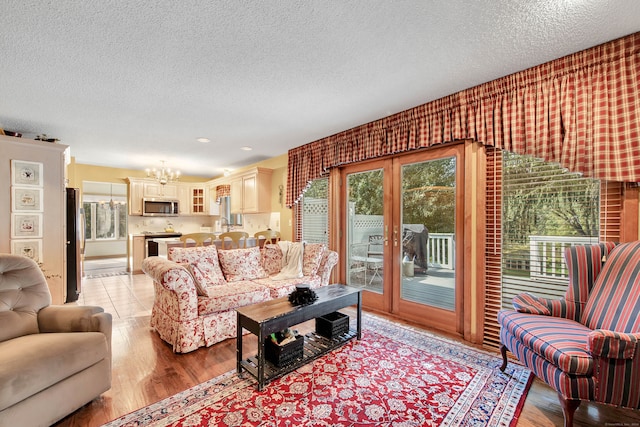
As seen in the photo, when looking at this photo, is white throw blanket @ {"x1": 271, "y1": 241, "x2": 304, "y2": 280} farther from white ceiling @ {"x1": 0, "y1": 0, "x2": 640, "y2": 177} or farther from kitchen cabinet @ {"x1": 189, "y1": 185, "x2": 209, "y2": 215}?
kitchen cabinet @ {"x1": 189, "y1": 185, "x2": 209, "y2": 215}

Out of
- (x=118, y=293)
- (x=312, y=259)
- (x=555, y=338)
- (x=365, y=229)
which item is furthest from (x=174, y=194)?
(x=555, y=338)

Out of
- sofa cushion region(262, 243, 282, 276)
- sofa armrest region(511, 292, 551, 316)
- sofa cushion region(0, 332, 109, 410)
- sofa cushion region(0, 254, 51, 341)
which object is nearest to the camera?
sofa cushion region(0, 332, 109, 410)

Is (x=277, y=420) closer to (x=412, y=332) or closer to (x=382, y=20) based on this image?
(x=412, y=332)

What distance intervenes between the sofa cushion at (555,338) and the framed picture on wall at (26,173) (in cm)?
561

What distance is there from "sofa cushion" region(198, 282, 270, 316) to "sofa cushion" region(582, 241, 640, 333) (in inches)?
112

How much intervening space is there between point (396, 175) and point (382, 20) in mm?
2001

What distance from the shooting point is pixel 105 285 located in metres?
5.21

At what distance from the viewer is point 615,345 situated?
1484mm

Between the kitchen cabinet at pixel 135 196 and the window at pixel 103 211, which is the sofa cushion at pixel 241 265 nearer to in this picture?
the kitchen cabinet at pixel 135 196

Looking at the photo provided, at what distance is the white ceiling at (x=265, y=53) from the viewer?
5.68 feet

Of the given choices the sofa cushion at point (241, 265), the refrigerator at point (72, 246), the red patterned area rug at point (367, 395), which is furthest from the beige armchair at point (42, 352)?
the refrigerator at point (72, 246)

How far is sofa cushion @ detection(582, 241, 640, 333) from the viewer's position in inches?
69.6

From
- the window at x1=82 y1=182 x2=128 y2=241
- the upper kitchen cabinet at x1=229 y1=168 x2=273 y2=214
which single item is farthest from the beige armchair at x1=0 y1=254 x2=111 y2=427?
the window at x1=82 y1=182 x2=128 y2=241

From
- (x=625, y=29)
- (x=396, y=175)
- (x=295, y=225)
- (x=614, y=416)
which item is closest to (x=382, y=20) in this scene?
(x=625, y=29)
